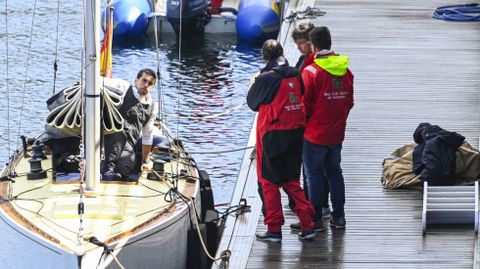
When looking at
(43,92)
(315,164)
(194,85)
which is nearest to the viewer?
(315,164)

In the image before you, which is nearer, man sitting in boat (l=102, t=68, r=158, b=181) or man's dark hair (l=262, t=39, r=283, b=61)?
man's dark hair (l=262, t=39, r=283, b=61)

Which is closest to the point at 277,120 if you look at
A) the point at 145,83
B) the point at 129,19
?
the point at 145,83

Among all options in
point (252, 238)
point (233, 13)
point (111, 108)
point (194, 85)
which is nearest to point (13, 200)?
point (111, 108)

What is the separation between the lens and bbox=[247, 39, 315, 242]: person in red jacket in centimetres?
980

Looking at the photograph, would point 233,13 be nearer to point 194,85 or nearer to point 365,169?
point 194,85

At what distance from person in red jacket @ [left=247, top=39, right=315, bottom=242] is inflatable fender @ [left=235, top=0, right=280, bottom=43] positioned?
1947 centimetres

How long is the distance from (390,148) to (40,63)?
45.2 feet

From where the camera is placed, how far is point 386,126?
14336 mm

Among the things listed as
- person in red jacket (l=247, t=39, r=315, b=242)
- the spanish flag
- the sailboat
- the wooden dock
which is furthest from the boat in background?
person in red jacket (l=247, t=39, r=315, b=242)

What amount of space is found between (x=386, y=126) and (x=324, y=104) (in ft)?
14.2

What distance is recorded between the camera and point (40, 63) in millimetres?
25672

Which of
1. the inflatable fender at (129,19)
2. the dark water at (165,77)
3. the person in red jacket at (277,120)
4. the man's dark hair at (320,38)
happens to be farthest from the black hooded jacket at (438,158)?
the inflatable fender at (129,19)

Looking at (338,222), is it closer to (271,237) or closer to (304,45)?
(271,237)

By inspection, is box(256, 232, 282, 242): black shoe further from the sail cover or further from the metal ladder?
the sail cover
